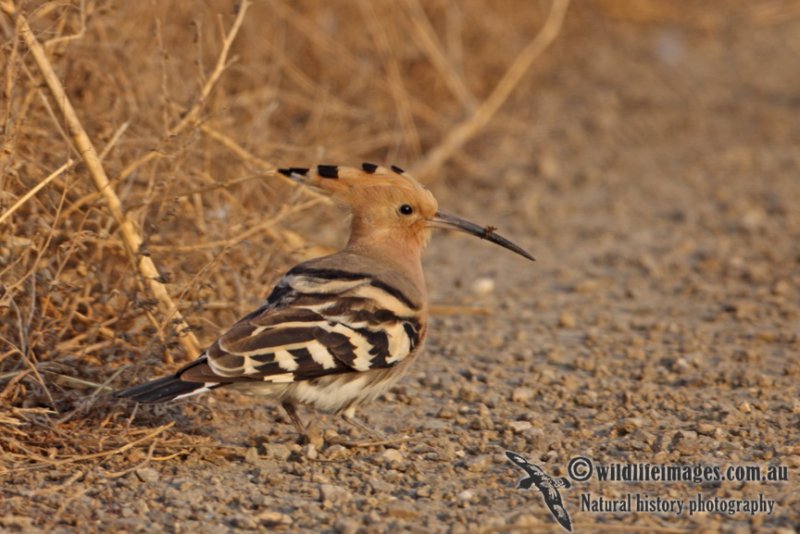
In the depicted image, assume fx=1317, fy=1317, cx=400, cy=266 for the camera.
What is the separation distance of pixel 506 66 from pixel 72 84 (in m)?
3.98

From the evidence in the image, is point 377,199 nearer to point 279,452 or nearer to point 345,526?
point 279,452

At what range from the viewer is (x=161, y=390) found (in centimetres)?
364

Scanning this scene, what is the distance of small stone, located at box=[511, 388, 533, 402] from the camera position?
456 centimetres

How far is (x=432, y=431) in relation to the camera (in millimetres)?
4262

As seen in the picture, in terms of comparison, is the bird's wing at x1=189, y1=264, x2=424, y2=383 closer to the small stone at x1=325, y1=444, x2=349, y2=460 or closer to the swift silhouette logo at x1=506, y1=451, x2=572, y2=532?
the small stone at x1=325, y1=444, x2=349, y2=460

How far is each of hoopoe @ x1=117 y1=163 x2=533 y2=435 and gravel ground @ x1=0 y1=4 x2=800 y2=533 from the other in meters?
0.25

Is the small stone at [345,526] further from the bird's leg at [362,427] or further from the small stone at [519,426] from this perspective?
the small stone at [519,426]

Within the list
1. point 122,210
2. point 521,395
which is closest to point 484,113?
point 521,395

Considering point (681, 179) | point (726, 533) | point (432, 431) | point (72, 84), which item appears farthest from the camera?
point (681, 179)

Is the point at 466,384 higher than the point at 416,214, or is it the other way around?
the point at 416,214

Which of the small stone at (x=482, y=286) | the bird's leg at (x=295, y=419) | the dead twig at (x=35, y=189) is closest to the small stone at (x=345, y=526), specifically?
the bird's leg at (x=295, y=419)

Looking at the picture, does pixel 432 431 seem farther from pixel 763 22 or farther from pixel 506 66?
pixel 763 22

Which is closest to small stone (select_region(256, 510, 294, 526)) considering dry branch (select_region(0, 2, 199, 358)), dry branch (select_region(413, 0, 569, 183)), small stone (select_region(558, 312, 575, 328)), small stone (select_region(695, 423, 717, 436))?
dry branch (select_region(0, 2, 199, 358))

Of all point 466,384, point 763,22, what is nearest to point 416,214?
point 466,384
